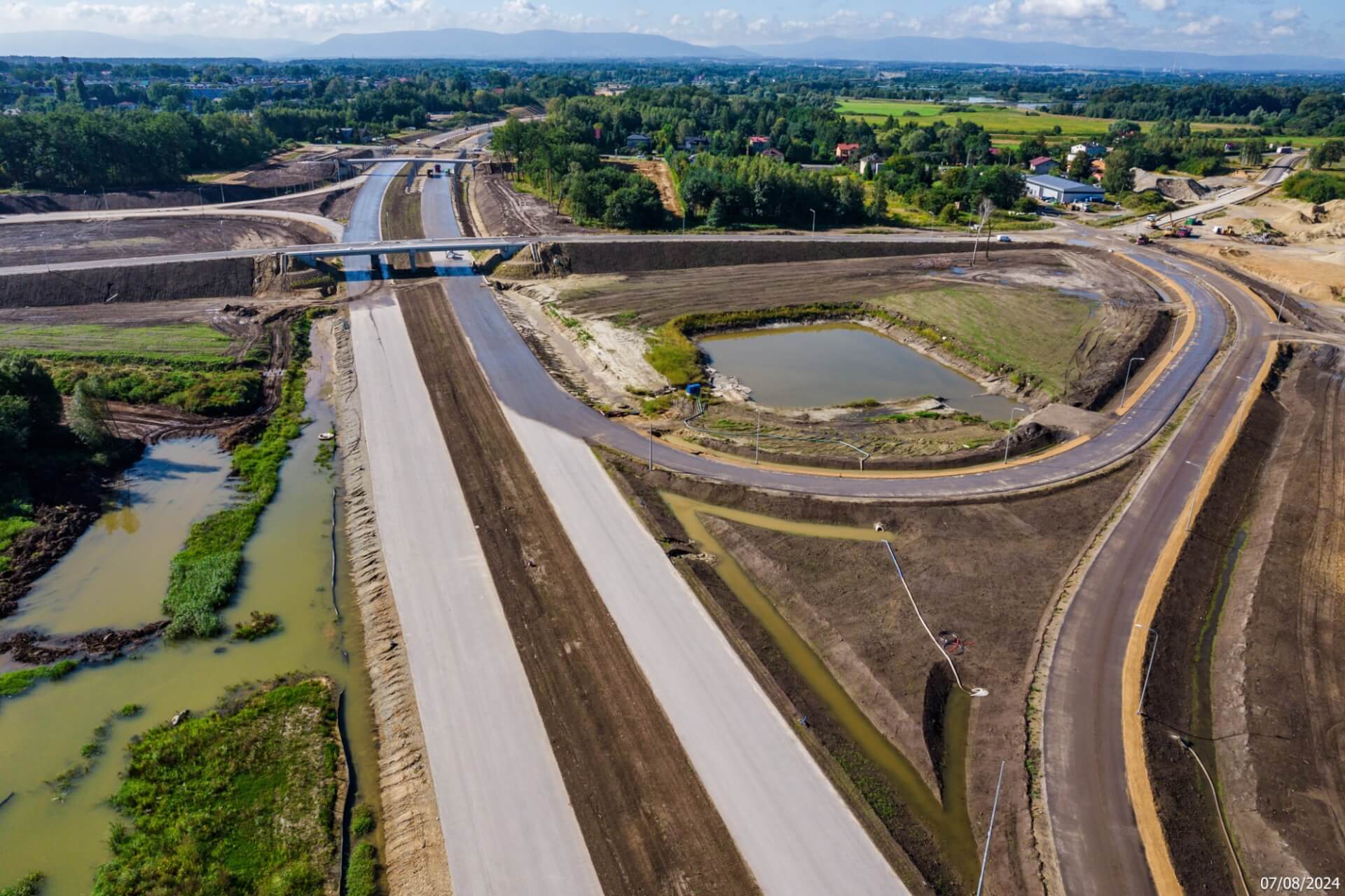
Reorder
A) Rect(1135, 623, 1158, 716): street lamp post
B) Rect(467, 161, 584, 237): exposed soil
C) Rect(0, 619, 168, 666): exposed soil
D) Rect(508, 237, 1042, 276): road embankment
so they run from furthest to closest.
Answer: Rect(467, 161, 584, 237): exposed soil
Rect(508, 237, 1042, 276): road embankment
Rect(0, 619, 168, 666): exposed soil
Rect(1135, 623, 1158, 716): street lamp post

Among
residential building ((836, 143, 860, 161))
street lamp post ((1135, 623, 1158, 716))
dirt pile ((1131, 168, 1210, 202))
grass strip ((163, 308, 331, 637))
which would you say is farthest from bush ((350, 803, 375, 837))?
residential building ((836, 143, 860, 161))

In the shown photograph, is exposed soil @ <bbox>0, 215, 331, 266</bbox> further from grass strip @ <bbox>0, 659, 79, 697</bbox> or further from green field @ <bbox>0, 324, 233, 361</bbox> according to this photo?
grass strip @ <bbox>0, 659, 79, 697</bbox>

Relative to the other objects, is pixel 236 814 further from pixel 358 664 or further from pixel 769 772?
pixel 769 772

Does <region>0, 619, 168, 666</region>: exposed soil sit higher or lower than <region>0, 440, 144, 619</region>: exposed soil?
lower

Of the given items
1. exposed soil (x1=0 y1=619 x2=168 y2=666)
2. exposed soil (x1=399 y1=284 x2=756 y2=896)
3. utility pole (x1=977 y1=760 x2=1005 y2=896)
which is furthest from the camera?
exposed soil (x1=0 y1=619 x2=168 y2=666)

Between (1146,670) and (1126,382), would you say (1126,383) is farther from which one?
(1146,670)

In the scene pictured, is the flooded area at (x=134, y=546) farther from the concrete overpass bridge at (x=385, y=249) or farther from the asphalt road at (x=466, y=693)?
the concrete overpass bridge at (x=385, y=249)

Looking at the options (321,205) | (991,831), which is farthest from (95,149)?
(991,831)

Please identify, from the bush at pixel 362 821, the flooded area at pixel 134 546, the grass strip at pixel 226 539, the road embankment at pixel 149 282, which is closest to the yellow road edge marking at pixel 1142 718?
the bush at pixel 362 821
